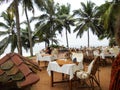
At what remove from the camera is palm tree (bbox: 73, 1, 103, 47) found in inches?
1062

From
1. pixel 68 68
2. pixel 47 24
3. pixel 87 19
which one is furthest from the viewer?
pixel 87 19

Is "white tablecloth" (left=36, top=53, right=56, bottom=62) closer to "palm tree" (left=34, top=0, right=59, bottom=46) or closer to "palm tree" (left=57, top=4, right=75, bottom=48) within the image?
"palm tree" (left=34, top=0, right=59, bottom=46)

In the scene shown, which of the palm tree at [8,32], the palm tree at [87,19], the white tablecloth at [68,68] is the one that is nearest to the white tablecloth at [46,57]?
the white tablecloth at [68,68]

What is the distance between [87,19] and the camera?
27297 mm

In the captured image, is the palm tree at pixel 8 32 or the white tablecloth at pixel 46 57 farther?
the palm tree at pixel 8 32

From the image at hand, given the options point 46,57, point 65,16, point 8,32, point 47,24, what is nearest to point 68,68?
point 46,57

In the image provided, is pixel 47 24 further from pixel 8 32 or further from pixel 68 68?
pixel 68 68

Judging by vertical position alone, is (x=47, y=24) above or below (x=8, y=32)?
above

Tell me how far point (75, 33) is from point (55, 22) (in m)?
3.14

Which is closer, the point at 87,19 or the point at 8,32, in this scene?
the point at 8,32

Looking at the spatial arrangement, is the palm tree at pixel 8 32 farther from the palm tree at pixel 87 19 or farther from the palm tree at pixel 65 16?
the palm tree at pixel 87 19

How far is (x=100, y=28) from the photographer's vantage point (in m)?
27.3

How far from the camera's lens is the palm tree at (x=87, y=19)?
88.5 ft

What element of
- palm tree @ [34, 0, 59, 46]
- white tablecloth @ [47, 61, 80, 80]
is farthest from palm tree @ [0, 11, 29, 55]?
white tablecloth @ [47, 61, 80, 80]
